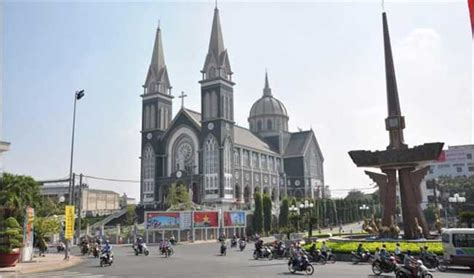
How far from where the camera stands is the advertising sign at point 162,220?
4462 centimetres

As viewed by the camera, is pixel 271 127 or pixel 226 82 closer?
pixel 226 82

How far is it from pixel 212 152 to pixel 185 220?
2002 cm

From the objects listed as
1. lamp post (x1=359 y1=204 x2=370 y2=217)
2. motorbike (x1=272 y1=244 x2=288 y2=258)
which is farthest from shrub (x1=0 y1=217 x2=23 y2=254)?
lamp post (x1=359 y1=204 x2=370 y2=217)

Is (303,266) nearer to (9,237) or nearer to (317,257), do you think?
(317,257)

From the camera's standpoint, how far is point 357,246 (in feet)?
71.2

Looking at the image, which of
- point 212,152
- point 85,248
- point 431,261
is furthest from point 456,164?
point 85,248

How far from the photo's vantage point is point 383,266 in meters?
16.5

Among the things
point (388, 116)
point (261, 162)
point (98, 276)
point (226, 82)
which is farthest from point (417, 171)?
point (261, 162)

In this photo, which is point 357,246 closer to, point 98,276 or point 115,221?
point 98,276

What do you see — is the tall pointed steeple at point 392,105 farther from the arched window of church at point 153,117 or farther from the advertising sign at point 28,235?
the arched window of church at point 153,117

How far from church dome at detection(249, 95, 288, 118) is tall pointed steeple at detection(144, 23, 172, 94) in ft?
70.5

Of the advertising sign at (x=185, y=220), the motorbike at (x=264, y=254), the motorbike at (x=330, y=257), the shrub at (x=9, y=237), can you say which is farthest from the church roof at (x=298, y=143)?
the shrub at (x=9, y=237)

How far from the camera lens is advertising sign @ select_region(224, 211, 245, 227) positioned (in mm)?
50906

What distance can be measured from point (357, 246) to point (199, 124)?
4803 centimetres
